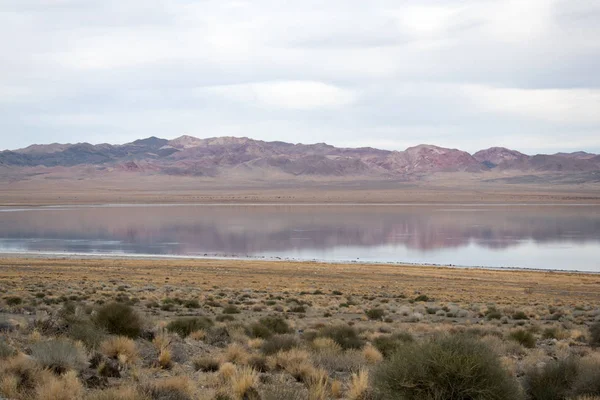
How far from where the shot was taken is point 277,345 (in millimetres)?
10055

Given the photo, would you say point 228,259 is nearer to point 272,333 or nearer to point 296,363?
point 272,333

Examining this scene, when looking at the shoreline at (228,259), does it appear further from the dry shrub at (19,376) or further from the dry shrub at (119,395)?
the dry shrub at (119,395)

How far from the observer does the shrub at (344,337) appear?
35.8ft

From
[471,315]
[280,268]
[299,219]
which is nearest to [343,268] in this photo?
[280,268]

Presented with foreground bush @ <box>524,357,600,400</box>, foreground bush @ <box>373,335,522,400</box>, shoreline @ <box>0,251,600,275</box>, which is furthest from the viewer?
shoreline @ <box>0,251,600,275</box>

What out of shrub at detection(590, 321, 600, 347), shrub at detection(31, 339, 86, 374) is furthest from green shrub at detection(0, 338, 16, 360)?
shrub at detection(590, 321, 600, 347)

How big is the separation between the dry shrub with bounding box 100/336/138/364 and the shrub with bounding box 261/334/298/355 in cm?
200

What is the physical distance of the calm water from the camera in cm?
4459

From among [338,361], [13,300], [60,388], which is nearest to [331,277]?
[13,300]

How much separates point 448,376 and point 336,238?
50.7 metres

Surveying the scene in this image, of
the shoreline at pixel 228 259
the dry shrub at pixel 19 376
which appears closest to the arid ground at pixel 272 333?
the dry shrub at pixel 19 376

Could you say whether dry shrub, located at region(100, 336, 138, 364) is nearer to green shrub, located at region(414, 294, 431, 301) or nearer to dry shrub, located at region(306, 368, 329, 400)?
dry shrub, located at region(306, 368, 329, 400)

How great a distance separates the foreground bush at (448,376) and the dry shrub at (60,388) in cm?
307

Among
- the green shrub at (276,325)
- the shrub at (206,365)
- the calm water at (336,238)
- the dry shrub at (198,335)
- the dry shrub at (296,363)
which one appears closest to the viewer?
the dry shrub at (296,363)
